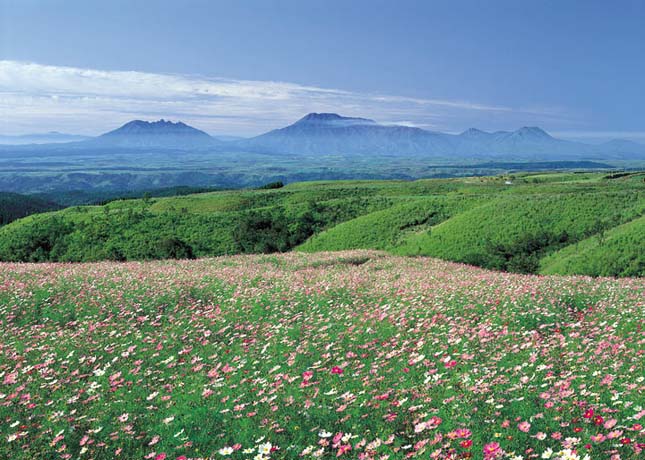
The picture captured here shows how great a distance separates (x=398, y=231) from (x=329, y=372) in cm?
5170

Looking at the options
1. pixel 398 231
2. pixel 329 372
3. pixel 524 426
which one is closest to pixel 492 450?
pixel 524 426

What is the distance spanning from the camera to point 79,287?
18.6 metres

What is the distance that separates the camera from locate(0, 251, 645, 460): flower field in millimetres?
6363

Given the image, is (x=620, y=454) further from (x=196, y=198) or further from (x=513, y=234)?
(x=196, y=198)

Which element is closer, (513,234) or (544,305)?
(544,305)

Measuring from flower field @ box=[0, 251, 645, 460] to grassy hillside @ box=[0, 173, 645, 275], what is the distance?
973 inches

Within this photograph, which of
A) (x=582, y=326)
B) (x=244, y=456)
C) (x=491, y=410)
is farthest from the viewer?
(x=582, y=326)

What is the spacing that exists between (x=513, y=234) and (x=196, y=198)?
73459 mm

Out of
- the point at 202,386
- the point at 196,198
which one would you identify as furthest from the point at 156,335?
the point at 196,198

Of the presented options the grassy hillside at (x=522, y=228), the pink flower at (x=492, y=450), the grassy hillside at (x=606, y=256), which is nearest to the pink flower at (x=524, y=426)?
the pink flower at (x=492, y=450)

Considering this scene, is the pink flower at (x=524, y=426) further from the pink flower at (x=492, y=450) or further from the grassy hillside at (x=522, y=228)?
the grassy hillside at (x=522, y=228)

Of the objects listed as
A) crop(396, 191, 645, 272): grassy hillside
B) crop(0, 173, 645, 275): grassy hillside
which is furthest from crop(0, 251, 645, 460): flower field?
crop(396, 191, 645, 272): grassy hillside

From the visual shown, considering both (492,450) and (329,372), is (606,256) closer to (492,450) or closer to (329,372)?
(329,372)

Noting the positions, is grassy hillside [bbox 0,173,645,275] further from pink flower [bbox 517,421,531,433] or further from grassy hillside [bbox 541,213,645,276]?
pink flower [bbox 517,421,531,433]
